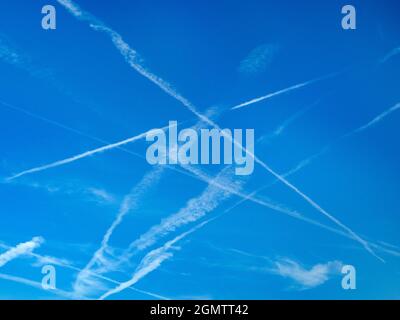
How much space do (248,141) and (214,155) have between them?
0.25 metres

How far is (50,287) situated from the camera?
143 inches

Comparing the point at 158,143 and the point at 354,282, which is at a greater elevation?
the point at 158,143

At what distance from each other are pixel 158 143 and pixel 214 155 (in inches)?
15.5
